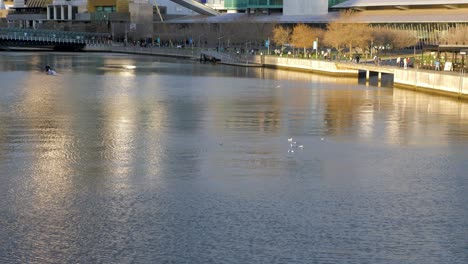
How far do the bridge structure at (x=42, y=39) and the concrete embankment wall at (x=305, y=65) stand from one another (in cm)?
4654

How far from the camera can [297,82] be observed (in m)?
57.4

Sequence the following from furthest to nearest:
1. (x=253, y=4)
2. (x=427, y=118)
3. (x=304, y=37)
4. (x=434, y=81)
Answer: (x=253, y=4) → (x=304, y=37) → (x=434, y=81) → (x=427, y=118)

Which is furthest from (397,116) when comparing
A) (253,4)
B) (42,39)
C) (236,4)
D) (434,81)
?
(236,4)

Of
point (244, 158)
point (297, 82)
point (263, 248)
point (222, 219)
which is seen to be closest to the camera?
point (263, 248)

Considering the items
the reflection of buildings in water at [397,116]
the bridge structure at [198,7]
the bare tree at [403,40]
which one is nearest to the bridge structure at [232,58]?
the bare tree at [403,40]

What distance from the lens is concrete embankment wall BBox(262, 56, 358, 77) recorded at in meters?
66.6

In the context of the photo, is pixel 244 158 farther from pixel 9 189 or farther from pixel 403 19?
pixel 403 19

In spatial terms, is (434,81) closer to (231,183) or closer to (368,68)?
(368,68)

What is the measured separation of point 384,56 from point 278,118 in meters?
46.5

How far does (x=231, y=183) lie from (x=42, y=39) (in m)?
104

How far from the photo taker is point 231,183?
2127 centimetres

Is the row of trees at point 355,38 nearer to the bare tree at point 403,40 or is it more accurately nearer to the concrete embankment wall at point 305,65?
the bare tree at point 403,40

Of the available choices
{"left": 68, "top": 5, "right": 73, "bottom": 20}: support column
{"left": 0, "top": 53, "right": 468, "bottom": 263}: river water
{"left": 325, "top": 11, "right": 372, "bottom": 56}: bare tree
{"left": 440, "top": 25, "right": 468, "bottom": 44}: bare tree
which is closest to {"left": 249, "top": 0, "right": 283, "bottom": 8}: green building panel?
{"left": 325, "top": 11, "right": 372, "bottom": 56}: bare tree

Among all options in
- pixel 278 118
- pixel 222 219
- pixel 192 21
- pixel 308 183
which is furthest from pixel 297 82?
pixel 192 21
